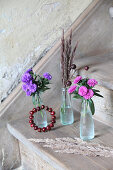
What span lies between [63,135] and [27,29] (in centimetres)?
66

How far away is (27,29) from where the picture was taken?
57.9 inches

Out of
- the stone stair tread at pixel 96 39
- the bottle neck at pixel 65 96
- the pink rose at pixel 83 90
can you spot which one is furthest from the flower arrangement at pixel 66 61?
the pink rose at pixel 83 90

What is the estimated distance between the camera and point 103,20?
1.60 metres

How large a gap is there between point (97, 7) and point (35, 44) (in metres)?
0.46

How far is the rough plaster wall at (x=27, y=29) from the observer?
142 centimetres

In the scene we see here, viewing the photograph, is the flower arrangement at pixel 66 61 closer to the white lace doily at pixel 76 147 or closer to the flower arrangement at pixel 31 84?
the flower arrangement at pixel 31 84

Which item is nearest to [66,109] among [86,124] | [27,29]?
[86,124]

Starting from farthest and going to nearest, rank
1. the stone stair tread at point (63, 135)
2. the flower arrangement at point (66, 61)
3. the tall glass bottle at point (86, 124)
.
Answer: the flower arrangement at point (66, 61) < the tall glass bottle at point (86, 124) < the stone stair tread at point (63, 135)

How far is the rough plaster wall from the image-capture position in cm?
142

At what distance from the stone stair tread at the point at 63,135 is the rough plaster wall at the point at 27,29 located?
0.74 feet

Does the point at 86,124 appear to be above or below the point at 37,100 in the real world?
below

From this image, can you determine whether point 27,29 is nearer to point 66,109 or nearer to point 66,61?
point 66,61

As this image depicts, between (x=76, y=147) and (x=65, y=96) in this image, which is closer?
(x=76, y=147)

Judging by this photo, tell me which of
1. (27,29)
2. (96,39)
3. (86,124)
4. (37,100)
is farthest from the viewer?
(96,39)
